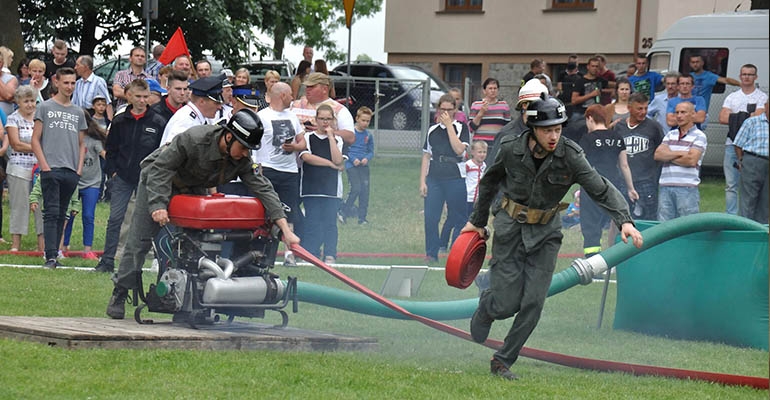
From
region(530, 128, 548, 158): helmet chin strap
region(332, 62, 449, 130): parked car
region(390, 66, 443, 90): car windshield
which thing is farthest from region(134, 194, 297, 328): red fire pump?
region(390, 66, 443, 90): car windshield

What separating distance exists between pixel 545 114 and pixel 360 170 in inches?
411

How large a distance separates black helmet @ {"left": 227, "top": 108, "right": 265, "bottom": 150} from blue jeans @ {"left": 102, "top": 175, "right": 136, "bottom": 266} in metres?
3.99

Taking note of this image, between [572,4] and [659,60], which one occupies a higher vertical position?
[572,4]

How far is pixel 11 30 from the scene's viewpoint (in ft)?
85.1

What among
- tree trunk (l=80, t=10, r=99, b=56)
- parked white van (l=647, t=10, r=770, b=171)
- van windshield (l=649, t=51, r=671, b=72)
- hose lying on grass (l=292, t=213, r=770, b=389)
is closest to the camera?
hose lying on grass (l=292, t=213, r=770, b=389)

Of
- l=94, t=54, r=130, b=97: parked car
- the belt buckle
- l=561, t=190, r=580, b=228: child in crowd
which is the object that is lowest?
l=561, t=190, r=580, b=228: child in crowd

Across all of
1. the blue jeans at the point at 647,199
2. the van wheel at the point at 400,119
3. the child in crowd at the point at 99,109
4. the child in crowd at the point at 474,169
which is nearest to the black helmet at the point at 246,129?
the blue jeans at the point at 647,199

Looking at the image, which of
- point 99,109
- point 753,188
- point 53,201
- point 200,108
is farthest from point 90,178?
point 753,188

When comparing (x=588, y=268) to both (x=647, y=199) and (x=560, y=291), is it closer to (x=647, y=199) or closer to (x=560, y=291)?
(x=560, y=291)

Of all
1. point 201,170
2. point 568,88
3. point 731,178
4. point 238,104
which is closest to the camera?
point 201,170

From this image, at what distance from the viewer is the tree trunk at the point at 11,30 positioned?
25766 millimetres

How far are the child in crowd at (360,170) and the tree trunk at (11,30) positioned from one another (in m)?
10.3

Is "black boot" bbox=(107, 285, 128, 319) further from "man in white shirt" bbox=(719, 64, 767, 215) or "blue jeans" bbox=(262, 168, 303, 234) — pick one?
"man in white shirt" bbox=(719, 64, 767, 215)

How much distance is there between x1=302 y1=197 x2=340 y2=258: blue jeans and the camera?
13352 millimetres
